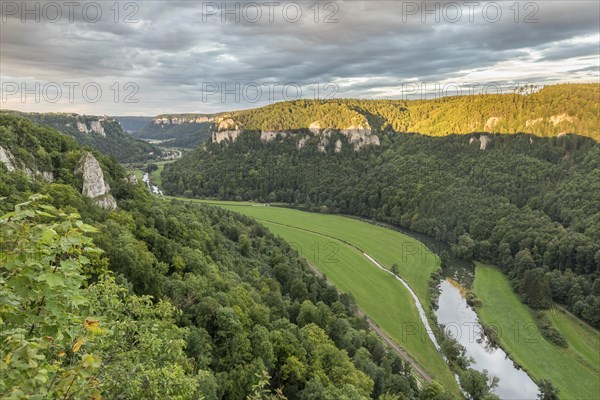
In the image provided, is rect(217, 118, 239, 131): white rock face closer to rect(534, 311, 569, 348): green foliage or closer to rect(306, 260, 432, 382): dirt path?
rect(306, 260, 432, 382): dirt path

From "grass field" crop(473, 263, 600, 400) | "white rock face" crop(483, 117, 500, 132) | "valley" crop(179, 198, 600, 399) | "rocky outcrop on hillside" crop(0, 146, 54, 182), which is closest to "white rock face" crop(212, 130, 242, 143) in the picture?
"valley" crop(179, 198, 600, 399)

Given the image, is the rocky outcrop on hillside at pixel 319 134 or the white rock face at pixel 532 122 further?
the rocky outcrop on hillside at pixel 319 134

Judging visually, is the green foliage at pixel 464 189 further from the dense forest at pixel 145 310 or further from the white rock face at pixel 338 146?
the dense forest at pixel 145 310

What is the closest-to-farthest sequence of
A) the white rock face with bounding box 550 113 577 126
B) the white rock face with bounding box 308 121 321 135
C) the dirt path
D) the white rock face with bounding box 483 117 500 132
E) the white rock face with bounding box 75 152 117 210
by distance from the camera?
the white rock face with bounding box 75 152 117 210 < the dirt path < the white rock face with bounding box 550 113 577 126 < the white rock face with bounding box 483 117 500 132 < the white rock face with bounding box 308 121 321 135

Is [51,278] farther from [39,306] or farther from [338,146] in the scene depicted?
[338,146]

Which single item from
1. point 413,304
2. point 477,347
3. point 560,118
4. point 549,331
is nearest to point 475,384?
point 477,347

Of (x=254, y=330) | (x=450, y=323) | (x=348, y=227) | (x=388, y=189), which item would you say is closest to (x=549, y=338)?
(x=450, y=323)

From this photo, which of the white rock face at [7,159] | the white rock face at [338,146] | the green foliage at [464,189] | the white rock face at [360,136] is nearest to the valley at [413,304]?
the green foliage at [464,189]
